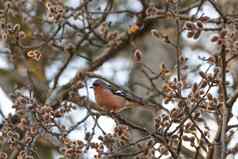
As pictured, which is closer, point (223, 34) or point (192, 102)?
point (223, 34)

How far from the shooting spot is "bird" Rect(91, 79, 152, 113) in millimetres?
5016

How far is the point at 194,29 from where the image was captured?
363 cm

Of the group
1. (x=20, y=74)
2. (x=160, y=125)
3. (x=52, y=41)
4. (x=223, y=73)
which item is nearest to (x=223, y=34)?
(x=223, y=73)

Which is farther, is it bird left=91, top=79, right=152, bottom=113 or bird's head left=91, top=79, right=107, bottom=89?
bird's head left=91, top=79, right=107, bottom=89

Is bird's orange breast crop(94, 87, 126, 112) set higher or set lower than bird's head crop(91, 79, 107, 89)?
lower

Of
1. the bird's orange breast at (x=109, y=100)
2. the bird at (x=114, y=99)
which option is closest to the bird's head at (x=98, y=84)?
the bird at (x=114, y=99)

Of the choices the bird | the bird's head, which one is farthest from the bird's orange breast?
the bird's head

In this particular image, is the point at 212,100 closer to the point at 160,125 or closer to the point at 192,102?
the point at 192,102

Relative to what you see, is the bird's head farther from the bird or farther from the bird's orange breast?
the bird's orange breast

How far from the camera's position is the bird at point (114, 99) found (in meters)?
5.02

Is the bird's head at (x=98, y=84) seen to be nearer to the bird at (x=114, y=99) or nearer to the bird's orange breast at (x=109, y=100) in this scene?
the bird at (x=114, y=99)

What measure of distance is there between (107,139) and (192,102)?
66cm

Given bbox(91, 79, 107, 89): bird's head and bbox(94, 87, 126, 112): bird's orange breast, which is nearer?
bbox(94, 87, 126, 112): bird's orange breast

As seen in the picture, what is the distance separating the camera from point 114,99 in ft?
16.7
